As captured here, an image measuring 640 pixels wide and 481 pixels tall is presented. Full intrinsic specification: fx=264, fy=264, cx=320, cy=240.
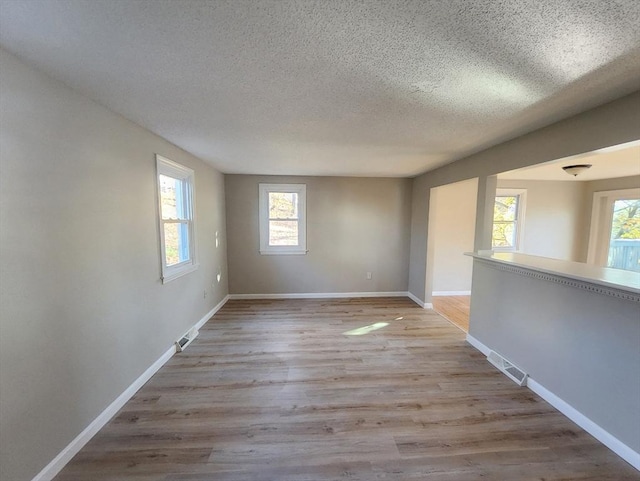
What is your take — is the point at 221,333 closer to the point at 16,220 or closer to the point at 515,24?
the point at 16,220

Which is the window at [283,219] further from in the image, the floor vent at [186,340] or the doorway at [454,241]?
the doorway at [454,241]

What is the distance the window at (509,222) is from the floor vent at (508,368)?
3065 mm

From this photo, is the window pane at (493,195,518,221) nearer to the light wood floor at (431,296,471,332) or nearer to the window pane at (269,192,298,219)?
the light wood floor at (431,296,471,332)

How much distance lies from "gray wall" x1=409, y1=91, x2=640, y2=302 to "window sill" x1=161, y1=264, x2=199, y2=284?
3.55 metres

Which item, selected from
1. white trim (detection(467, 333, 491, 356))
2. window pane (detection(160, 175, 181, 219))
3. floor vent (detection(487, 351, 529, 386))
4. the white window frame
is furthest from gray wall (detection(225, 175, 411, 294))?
the white window frame

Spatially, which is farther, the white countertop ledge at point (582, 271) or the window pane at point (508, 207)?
the window pane at point (508, 207)

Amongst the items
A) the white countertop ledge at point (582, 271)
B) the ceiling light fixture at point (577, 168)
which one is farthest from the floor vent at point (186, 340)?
the ceiling light fixture at point (577, 168)

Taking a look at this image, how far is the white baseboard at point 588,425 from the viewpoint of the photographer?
5.32 ft

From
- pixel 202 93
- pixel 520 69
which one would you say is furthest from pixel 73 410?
pixel 520 69

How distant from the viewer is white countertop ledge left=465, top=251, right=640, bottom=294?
5.51ft

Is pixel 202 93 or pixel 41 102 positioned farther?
pixel 202 93

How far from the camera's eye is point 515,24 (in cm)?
107

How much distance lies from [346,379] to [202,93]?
2576 mm

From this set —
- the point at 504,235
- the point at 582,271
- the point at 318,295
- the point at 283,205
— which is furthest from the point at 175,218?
the point at 504,235
